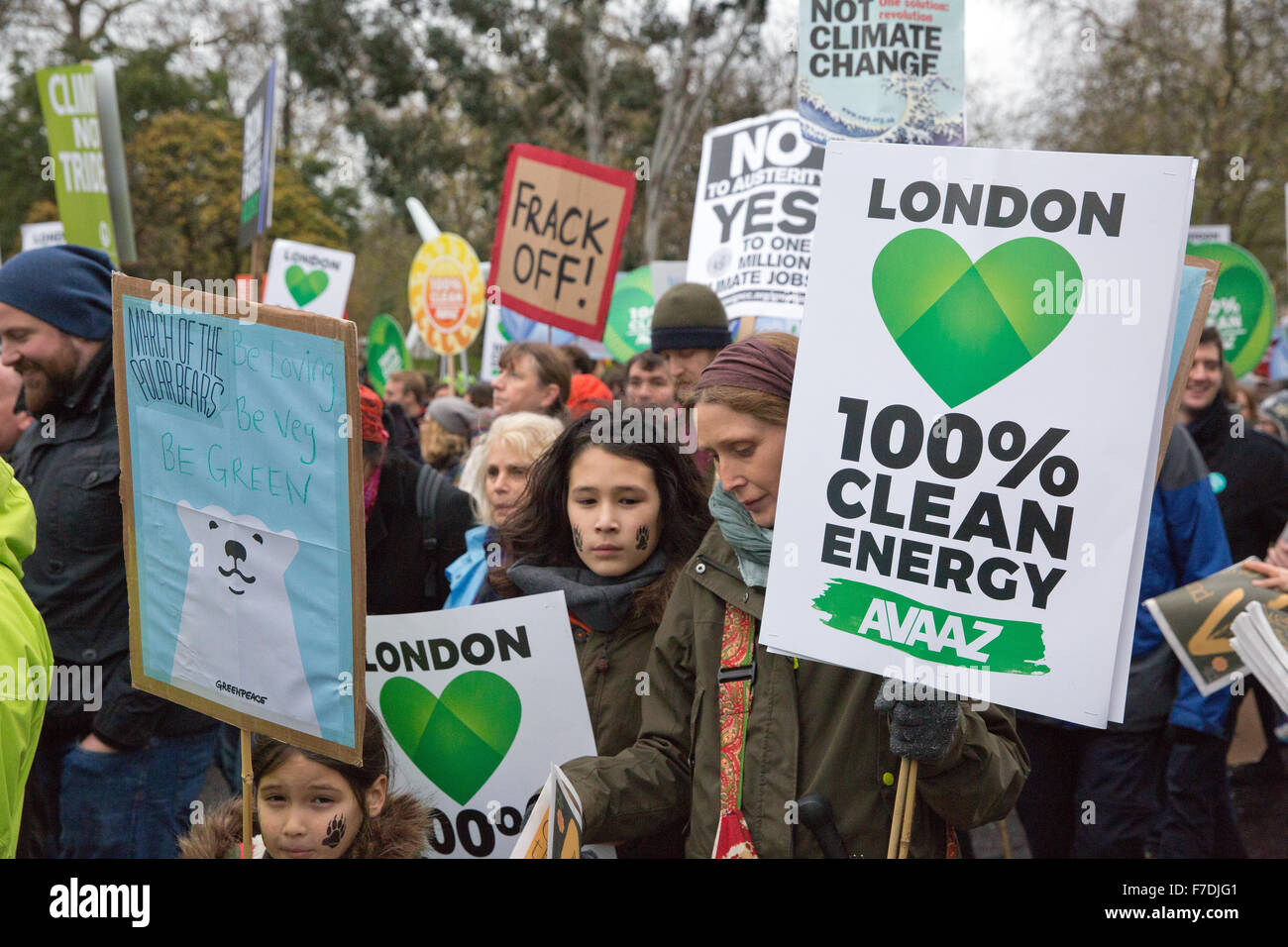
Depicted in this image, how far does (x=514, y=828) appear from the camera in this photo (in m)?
2.67

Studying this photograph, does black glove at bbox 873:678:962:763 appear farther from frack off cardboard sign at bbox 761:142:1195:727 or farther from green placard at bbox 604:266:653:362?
green placard at bbox 604:266:653:362

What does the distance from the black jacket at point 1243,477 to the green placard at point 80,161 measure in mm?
5095

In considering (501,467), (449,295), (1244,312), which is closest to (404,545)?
(501,467)

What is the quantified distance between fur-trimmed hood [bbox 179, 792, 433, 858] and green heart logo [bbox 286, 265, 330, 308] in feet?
Answer: 26.9

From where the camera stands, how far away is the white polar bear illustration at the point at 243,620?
2338mm

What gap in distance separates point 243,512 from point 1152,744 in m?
2.79

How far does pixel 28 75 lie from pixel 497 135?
1231 cm

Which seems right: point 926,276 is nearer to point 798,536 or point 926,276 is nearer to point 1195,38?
point 798,536

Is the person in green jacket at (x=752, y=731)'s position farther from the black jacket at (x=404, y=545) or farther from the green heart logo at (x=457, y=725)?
the black jacket at (x=404, y=545)

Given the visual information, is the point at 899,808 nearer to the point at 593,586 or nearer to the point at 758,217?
the point at 593,586

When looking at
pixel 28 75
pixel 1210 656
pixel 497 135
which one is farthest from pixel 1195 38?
pixel 28 75

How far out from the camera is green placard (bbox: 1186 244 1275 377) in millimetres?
8500

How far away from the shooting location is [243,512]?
7.82ft
